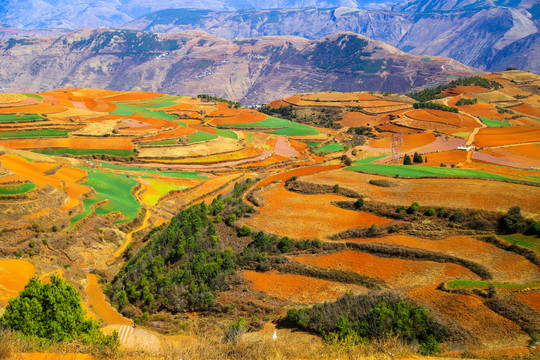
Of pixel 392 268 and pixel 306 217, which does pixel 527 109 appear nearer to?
pixel 306 217

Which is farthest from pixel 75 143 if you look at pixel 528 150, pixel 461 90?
pixel 461 90

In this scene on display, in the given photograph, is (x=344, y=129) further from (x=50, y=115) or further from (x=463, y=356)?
(x=463, y=356)

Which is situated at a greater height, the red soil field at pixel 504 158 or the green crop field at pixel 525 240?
the green crop field at pixel 525 240

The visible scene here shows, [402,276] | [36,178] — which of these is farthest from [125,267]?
[402,276]

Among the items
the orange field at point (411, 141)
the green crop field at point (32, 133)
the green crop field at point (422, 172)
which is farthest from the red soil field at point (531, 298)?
the green crop field at point (32, 133)

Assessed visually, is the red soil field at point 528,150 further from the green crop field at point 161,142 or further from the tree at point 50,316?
the tree at point 50,316
